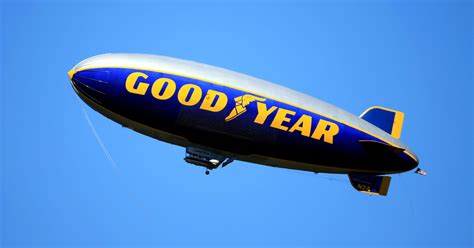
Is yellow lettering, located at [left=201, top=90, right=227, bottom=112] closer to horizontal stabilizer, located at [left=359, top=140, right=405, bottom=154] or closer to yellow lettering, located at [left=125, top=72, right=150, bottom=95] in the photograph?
yellow lettering, located at [left=125, top=72, right=150, bottom=95]

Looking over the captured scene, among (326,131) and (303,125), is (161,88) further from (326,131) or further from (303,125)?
(326,131)

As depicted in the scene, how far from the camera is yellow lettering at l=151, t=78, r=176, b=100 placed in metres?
17.8

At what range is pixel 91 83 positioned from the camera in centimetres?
1827

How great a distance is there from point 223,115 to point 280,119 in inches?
56.0

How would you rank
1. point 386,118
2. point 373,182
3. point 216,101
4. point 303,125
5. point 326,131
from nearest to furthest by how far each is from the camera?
point 216,101 → point 303,125 → point 326,131 → point 373,182 → point 386,118

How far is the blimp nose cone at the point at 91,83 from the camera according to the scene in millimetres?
18156

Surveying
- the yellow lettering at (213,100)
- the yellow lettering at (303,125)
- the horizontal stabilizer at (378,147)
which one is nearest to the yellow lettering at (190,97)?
the yellow lettering at (213,100)

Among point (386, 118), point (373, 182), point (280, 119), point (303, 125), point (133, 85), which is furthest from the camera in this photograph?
point (386, 118)

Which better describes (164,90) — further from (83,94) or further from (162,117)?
(83,94)

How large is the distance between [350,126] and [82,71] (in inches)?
274

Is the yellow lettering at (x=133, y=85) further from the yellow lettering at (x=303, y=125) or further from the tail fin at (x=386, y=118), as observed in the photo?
the tail fin at (x=386, y=118)

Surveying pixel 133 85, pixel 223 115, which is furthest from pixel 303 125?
pixel 133 85

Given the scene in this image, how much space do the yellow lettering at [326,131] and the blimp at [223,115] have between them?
25 mm

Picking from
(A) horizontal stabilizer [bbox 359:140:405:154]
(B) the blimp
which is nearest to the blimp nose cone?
(B) the blimp
